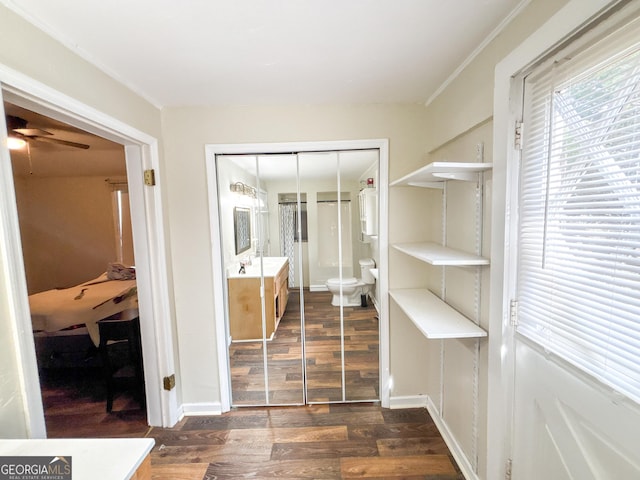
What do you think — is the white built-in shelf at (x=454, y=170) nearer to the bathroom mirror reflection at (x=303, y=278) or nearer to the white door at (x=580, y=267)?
the white door at (x=580, y=267)

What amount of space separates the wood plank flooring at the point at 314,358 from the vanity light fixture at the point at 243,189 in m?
0.92

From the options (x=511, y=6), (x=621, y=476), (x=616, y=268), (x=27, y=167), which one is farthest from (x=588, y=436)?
(x=27, y=167)

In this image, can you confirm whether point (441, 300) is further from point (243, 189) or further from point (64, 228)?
point (64, 228)

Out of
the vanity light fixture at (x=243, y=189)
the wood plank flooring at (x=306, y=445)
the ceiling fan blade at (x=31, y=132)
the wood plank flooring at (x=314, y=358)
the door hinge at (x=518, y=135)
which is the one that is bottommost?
the wood plank flooring at (x=306, y=445)

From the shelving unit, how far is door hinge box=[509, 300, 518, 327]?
6.6 inches

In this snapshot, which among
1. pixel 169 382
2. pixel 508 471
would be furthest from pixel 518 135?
pixel 169 382

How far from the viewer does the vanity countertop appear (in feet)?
7.32

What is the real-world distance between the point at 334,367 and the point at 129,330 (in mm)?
1780

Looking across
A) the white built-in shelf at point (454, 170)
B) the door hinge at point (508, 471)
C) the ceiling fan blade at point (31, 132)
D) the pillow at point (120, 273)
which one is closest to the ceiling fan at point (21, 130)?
the ceiling fan blade at point (31, 132)

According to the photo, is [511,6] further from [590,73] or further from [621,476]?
[621,476]

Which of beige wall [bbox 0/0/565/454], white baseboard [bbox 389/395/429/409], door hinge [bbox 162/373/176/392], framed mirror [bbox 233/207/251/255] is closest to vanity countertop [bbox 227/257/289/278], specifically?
framed mirror [bbox 233/207/251/255]

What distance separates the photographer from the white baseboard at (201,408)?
209cm

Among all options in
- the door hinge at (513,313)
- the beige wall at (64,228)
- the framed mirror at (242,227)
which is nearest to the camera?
the door hinge at (513,313)

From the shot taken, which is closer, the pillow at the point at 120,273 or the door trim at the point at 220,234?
the door trim at the point at 220,234
